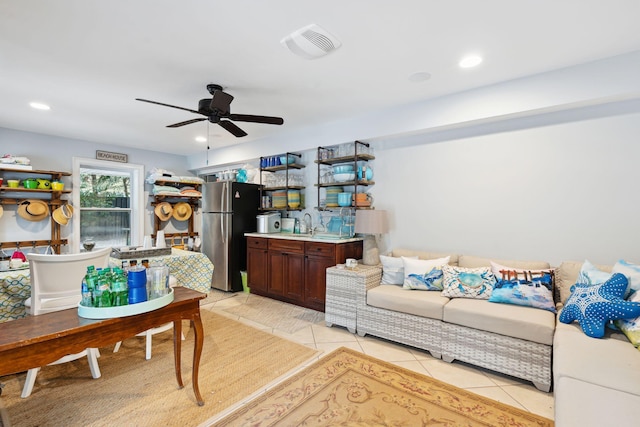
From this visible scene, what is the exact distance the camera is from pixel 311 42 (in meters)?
2.22

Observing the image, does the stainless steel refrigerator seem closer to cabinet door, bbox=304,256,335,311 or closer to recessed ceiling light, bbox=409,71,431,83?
cabinet door, bbox=304,256,335,311

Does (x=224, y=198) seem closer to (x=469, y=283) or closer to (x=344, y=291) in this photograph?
(x=344, y=291)

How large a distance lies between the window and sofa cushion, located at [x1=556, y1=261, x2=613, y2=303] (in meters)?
6.27

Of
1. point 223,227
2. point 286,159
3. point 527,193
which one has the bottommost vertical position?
point 223,227

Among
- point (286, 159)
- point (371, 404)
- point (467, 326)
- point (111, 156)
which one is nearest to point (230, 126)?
point (286, 159)

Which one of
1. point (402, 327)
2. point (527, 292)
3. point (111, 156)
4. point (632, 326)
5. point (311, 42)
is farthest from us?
point (111, 156)

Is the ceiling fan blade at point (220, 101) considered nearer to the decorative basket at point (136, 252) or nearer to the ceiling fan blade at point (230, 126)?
the ceiling fan blade at point (230, 126)

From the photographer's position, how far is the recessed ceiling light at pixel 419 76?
8.99 ft

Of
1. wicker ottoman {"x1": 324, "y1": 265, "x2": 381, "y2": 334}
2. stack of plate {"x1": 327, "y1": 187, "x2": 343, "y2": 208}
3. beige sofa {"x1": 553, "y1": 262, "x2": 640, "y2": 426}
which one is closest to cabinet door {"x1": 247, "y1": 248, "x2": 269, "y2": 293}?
stack of plate {"x1": 327, "y1": 187, "x2": 343, "y2": 208}

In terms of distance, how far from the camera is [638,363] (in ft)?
5.30

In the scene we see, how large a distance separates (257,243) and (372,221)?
191 cm

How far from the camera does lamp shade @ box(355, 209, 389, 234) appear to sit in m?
3.58

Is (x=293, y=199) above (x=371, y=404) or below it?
above

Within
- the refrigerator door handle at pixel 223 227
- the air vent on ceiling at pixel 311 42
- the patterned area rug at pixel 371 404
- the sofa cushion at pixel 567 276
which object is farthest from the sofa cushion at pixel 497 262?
the refrigerator door handle at pixel 223 227
